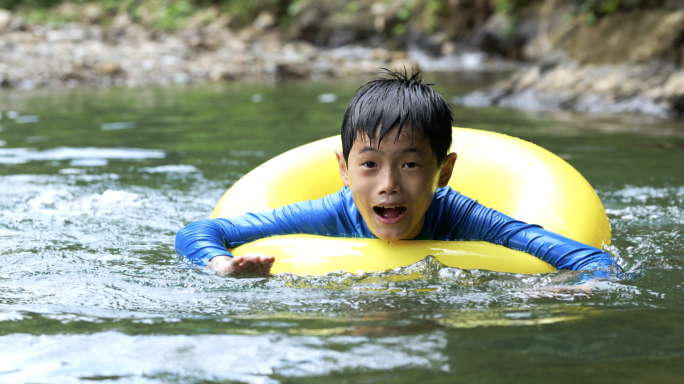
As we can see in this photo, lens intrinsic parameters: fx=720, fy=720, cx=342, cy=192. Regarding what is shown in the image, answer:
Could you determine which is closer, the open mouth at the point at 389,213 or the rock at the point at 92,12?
the open mouth at the point at 389,213

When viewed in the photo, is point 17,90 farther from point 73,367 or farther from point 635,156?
point 73,367

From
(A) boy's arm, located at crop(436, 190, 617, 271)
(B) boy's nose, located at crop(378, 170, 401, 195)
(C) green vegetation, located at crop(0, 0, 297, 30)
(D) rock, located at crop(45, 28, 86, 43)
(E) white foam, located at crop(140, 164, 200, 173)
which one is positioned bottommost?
(A) boy's arm, located at crop(436, 190, 617, 271)

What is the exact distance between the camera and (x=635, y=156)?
204 inches

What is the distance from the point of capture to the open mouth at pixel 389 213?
2422 millimetres

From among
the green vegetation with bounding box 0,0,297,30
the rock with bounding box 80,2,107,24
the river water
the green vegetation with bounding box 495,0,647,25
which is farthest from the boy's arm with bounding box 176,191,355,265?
the rock with bounding box 80,2,107,24

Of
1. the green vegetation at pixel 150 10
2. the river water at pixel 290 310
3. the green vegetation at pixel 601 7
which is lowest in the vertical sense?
the river water at pixel 290 310

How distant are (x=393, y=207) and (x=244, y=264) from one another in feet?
1.74

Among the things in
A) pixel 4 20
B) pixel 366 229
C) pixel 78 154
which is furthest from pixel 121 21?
pixel 366 229

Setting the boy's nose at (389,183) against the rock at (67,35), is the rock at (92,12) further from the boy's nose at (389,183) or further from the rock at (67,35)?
the boy's nose at (389,183)

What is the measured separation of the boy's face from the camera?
2.32m

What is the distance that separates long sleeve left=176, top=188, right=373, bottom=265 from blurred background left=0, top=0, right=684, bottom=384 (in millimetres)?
212

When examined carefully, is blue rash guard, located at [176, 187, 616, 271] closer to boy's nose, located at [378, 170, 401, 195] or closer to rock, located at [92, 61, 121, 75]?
boy's nose, located at [378, 170, 401, 195]

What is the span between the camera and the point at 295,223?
2.81m

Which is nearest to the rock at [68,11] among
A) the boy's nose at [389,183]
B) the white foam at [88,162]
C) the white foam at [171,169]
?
the white foam at [88,162]
